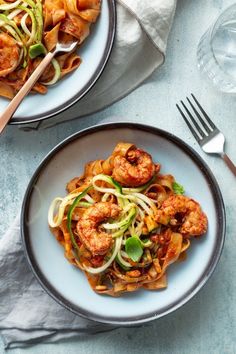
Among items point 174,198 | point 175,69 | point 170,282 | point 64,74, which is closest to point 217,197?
point 174,198

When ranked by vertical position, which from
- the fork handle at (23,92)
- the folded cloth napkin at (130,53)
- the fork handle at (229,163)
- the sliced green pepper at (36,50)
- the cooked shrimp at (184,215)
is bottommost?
the fork handle at (229,163)

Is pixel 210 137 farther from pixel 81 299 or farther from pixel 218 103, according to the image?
pixel 81 299

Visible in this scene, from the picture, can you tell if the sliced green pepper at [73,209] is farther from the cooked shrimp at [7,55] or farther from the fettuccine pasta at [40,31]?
the cooked shrimp at [7,55]

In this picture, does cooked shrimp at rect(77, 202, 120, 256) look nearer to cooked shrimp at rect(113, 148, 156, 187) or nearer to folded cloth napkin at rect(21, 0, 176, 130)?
cooked shrimp at rect(113, 148, 156, 187)

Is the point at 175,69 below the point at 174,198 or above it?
above

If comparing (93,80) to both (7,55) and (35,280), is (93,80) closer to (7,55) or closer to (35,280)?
(7,55)

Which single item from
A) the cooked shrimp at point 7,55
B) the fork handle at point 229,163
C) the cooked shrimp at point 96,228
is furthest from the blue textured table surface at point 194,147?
the cooked shrimp at point 96,228

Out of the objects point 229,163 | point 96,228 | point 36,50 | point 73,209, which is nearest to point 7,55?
point 36,50
